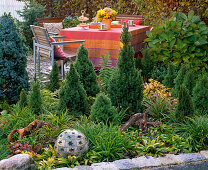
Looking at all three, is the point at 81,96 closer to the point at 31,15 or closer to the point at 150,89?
the point at 150,89

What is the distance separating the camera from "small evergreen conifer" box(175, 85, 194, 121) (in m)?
2.95

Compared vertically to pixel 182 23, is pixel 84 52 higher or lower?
lower

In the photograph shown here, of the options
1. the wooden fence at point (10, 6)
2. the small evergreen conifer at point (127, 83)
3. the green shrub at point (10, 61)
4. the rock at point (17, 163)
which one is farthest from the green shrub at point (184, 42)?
the wooden fence at point (10, 6)

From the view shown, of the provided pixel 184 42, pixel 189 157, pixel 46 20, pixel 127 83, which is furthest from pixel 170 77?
pixel 46 20

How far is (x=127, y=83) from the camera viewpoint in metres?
3.31

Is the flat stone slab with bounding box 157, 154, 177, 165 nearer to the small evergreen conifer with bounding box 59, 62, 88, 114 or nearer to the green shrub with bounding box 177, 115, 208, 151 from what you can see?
the green shrub with bounding box 177, 115, 208, 151

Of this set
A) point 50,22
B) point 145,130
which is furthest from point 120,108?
point 50,22

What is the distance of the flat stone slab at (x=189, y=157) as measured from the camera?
8.31ft

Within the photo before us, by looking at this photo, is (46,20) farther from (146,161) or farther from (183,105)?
(146,161)

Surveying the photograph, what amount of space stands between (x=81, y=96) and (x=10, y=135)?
37.2 inches

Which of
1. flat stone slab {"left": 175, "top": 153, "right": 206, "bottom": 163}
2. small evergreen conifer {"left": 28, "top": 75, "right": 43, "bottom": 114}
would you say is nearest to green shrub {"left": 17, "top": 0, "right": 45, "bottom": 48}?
small evergreen conifer {"left": 28, "top": 75, "right": 43, "bottom": 114}

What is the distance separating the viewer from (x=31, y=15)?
392 inches

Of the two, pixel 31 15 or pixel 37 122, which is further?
pixel 31 15

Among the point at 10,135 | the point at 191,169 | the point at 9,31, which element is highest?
the point at 9,31
